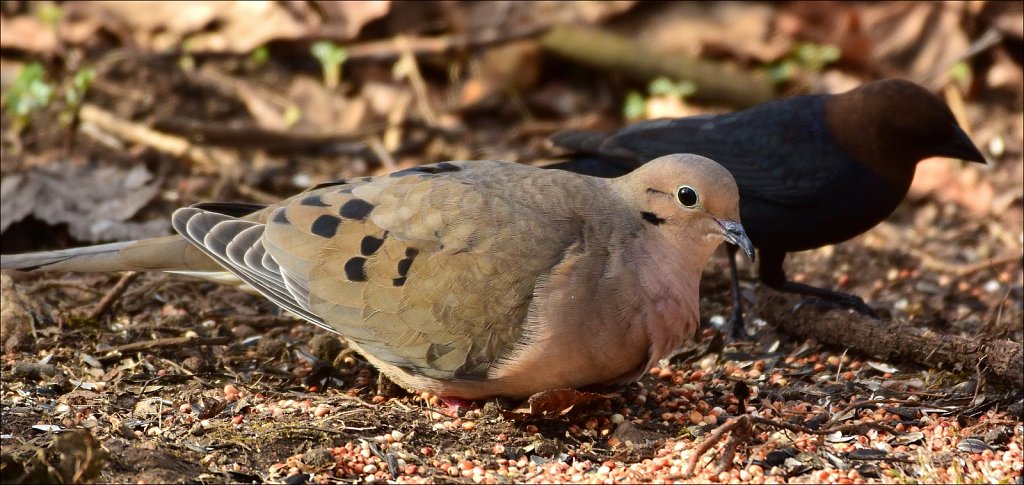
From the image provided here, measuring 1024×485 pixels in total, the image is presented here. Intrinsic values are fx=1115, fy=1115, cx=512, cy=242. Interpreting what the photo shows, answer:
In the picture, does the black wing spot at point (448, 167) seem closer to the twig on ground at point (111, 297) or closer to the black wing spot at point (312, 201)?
the black wing spot at point (312, 201)

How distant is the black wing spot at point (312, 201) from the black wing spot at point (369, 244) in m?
0.30

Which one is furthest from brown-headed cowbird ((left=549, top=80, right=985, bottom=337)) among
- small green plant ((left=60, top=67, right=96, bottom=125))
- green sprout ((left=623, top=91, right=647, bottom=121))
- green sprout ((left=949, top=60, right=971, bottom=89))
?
small green plant ((left=60, top=67, right=96, bottom=125))

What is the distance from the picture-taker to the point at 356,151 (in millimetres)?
7398

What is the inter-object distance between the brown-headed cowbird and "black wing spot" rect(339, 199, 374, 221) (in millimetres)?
1582

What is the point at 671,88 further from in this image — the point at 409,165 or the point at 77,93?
the point at 77,93

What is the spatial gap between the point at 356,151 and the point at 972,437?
454 cm

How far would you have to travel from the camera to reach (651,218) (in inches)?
162

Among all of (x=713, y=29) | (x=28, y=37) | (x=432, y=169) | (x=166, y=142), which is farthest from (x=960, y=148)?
(x=28, y=37)

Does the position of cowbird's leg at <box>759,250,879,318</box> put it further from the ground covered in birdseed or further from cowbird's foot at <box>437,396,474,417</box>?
cowbird's foot at <box>437,396,474,417</box>

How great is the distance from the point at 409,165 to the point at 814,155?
2.82 metres

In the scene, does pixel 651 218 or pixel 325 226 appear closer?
pixel 651 218

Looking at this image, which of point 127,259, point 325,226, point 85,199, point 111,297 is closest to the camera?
point 325,226

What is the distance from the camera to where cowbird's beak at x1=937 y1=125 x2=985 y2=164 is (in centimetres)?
531

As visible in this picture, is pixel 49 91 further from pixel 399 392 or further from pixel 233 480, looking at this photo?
pixel 233 480
